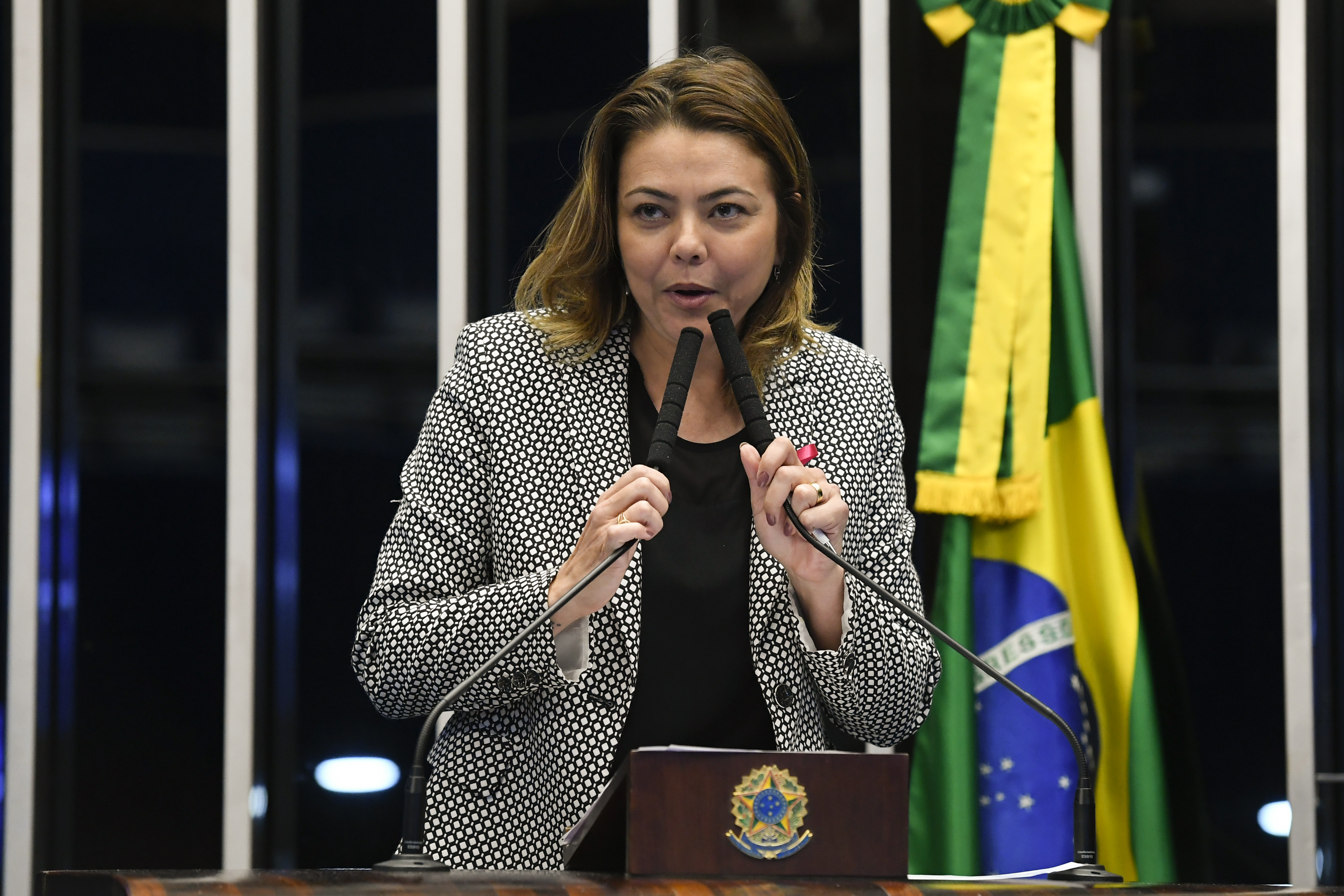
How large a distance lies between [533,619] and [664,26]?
4.92 ft

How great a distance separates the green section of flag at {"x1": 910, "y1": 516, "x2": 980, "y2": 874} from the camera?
2.34 metres

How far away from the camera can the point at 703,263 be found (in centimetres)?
163

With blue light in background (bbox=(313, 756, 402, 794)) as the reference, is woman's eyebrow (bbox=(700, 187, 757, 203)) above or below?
above

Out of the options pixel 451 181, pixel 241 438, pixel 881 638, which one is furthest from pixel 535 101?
pixel 881 638

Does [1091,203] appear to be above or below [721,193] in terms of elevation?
above

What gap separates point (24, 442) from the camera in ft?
8.43

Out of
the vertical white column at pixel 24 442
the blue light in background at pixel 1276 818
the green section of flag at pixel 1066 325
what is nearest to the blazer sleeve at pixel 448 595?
the green section of flag at pixel 1066 325

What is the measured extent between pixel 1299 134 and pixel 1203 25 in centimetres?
26

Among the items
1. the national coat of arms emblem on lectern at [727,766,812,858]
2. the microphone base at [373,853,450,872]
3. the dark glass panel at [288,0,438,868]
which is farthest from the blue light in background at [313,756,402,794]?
the national coat of arms emblem on lectern at [727,766,812,858]

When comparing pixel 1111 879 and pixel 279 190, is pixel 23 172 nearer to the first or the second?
pixel 279 190

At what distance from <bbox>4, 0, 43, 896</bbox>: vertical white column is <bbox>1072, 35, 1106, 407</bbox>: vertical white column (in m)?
1.85

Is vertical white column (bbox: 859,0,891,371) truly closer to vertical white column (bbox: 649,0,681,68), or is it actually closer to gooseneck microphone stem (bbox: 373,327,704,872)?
vertical white column (bbox: 649,0,681,68)

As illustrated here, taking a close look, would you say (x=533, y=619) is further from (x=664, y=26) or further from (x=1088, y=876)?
(x=664, y=26)

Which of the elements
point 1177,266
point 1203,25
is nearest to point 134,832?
point 1177,266
